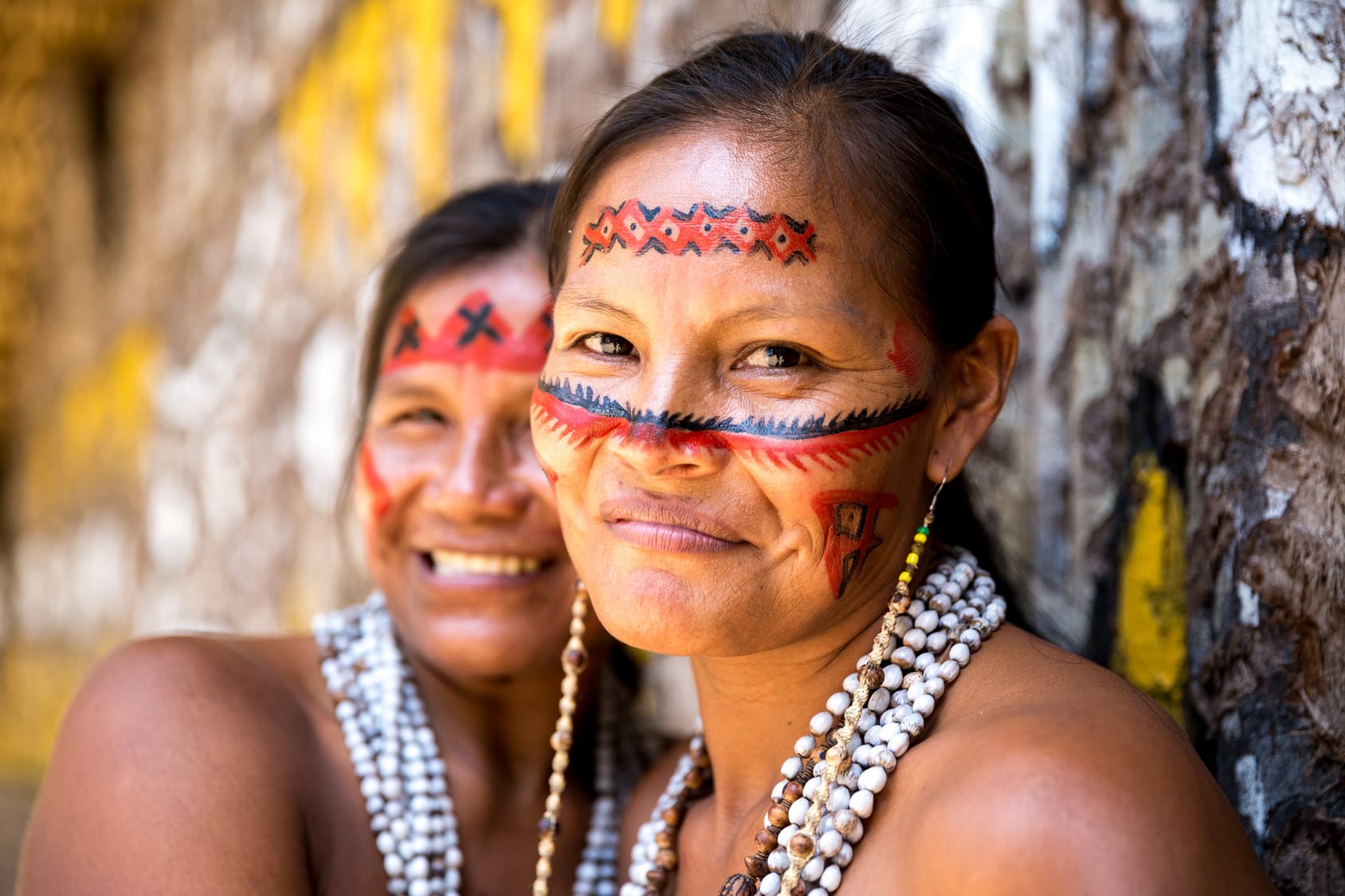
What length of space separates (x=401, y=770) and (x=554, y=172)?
1.26 meters

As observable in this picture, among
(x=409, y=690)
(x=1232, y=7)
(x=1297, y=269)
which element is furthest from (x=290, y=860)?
(x=1232, y=7)

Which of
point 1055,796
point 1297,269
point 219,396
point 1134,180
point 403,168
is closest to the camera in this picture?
point 1055,796

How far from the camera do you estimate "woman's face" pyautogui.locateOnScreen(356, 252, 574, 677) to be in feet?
7.46

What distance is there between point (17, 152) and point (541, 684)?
6.35 metres

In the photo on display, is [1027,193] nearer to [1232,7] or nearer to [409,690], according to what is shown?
[1232,7]

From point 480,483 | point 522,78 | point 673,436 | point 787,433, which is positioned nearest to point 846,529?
point 787,433

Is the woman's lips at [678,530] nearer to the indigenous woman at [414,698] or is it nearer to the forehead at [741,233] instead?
the forehead at [741,233]

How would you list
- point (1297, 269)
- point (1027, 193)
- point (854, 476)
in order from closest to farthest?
point (854, 476), point (1297, 269), point (1027, 193)

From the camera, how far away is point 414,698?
93.0 inches

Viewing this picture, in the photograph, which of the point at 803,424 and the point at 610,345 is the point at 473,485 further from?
the point at 803,424

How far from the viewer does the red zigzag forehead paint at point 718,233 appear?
5.30 feet

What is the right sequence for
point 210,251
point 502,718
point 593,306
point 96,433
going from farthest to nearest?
1. point 96,433
2. point 210,251
3. point 502,718
4. point 593,306

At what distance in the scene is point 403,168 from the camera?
461 cm

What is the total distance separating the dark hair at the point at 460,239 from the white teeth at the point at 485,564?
364mm
